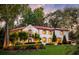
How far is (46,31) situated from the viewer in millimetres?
1535

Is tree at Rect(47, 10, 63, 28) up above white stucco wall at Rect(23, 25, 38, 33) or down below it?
above

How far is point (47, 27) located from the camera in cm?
154

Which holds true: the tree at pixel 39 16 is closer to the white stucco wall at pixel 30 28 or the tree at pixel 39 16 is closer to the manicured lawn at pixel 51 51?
the white stucco wall at pixel 30 28

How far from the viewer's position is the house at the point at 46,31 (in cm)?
153

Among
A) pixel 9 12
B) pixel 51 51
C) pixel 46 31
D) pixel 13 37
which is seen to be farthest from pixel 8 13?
pixel 51 51

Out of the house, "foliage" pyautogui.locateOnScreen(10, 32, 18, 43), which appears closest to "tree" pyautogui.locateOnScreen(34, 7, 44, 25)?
the house

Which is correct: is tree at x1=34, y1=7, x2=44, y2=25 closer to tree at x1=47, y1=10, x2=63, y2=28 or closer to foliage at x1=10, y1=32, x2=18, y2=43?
tree at x1=47, y1=10, x2=63, y2=28

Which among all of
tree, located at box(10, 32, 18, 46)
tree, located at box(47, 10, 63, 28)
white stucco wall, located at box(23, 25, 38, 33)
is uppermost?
tree, located at box(47, 10, 63, 28)

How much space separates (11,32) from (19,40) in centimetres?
9

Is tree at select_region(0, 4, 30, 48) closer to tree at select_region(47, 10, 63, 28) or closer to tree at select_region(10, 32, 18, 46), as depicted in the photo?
tree at select_region(10, 32, 18, 46)

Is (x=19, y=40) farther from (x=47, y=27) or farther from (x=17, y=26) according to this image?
(x=47, y=27)

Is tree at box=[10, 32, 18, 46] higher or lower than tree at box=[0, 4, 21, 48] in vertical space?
lower

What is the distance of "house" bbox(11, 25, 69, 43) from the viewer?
153 centimetres

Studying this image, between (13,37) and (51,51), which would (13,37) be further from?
(51,51)
